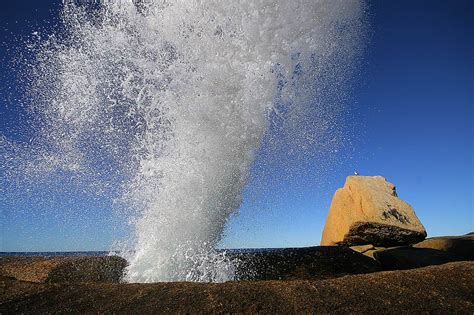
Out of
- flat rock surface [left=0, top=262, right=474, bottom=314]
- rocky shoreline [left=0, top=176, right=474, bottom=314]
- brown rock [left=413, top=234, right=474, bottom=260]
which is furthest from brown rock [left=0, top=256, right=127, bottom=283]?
brown rock [left=413, top=234, right=474, bottom=260]

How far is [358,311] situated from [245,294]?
1357 millimetres

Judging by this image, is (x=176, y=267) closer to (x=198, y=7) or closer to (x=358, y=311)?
(x=358, y=311)

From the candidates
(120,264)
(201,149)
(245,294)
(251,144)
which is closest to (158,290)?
(245,294)

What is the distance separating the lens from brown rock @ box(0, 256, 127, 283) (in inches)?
285

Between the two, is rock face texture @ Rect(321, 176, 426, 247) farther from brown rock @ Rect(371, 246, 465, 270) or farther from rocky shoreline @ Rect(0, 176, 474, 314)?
rocky shoreline @ Rect(0, 176, 474, 314)

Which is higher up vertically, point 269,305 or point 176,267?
point 176,267

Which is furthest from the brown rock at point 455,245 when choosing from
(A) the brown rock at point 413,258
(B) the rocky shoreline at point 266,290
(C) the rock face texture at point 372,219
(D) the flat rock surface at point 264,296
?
(D) the flat rock surface at point 264,296

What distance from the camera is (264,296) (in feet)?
13.4

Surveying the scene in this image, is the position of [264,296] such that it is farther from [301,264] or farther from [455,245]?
[455,245]

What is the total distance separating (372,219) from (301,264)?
6844 millimetres

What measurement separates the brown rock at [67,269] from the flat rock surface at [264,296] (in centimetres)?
254

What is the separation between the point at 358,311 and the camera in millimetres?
3697

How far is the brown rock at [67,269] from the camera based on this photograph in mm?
7227

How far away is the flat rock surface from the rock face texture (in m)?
8.35
